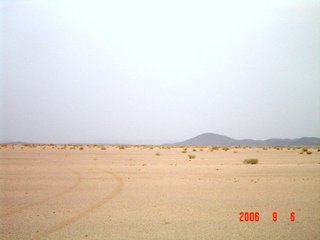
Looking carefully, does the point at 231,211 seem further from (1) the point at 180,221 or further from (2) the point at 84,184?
(2) the point at 84,184

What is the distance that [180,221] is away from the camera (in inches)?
388

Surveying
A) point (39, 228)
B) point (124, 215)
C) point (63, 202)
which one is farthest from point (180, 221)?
point (63, 202)

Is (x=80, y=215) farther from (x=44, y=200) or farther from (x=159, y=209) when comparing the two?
(x=44, y=200)
